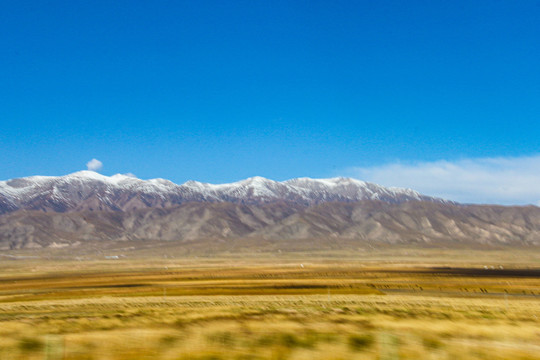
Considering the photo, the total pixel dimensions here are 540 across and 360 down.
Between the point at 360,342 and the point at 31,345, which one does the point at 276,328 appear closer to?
the point at 360,342

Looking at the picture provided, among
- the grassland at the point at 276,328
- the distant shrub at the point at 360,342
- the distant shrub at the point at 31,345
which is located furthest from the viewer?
the distant shrub at the point at 360,342

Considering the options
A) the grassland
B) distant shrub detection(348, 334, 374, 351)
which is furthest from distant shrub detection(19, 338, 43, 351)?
distant shrub detection(348, 334, 374, 351)

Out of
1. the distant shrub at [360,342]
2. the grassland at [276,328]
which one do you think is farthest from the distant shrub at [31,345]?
the distant shrub at [360,342]

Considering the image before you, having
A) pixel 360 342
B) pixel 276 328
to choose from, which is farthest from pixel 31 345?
pixel 276 328

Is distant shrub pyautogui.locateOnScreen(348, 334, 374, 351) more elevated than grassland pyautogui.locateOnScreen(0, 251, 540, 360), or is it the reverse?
distant shrub pyautogui.locateOnScreen(348, 334, 374, 351)

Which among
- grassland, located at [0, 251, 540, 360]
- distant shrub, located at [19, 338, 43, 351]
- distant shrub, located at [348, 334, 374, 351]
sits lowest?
grassland, located at [0, 251, 540, 360]

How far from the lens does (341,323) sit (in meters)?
25.7

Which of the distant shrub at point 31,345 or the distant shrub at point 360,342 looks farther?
the distant shrub at point 360,342

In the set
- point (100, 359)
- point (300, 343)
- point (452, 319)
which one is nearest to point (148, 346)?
point (100, 359)

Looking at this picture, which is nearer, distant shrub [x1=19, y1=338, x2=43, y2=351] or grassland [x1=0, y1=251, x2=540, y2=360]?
distant shrub [x1=19, y1=338, x2=43, y2=351]

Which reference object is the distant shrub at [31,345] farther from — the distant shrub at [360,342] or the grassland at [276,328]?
the distant shrub at [360,342]

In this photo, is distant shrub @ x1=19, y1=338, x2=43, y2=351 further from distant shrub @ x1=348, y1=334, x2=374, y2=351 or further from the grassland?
distant shrub @ x1=348, y1=334, x2=374, y2=351

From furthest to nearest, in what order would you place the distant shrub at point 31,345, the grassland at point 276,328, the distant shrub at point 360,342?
the distant shrub at point 360,342 → the grassland at point 276,328 → the distant shrub at point 31,345

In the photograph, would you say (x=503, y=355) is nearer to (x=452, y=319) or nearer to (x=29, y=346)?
(x=29, y=346)
